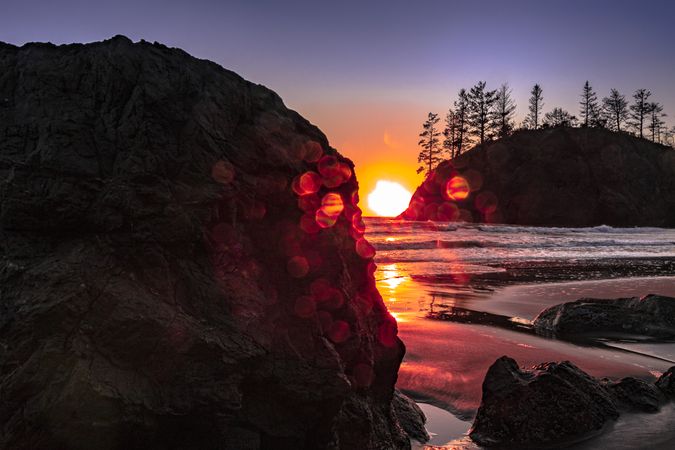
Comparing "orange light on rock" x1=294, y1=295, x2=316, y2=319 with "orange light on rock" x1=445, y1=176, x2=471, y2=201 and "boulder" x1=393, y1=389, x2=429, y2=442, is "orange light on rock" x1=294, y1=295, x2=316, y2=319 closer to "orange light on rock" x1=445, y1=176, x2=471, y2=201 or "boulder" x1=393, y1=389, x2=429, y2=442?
"boulder" x1=393, y1=389, x2=429, y2=442

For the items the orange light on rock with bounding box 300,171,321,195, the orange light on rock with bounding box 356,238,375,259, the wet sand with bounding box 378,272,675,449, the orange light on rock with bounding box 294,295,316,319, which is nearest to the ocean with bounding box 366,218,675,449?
the wet sand with bounding box 378,272,675,449

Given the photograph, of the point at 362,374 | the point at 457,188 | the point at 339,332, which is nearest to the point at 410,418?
the point at 362,374

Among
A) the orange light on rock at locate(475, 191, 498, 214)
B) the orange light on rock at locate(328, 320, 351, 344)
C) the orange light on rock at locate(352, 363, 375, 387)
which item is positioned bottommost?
the orange light on rock at locate(352, 363, 375, 387)

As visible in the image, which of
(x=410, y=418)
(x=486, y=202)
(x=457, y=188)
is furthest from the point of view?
(x=457, y=188)

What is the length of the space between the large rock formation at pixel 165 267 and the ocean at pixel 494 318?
63.0 inches

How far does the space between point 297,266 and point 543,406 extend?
2.14 m

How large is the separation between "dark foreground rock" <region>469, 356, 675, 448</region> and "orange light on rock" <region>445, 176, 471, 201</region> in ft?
155

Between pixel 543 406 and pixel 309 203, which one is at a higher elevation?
pixel 309 203

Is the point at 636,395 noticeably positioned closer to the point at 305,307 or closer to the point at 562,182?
the point at 305,307

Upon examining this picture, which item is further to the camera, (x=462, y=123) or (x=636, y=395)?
(x=462, y=123)

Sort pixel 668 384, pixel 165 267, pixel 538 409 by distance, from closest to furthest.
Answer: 1. pixel 165 267
2. pixel 538 409
3. pixel 668 384

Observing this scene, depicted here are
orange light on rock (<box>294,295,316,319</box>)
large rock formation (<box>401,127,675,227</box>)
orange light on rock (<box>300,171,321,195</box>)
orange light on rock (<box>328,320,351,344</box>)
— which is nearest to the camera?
orange light on rock (<box>294,295,316,319</box>)

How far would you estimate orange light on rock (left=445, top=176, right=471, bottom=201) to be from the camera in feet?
165

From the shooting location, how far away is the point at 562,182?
46000 mm
